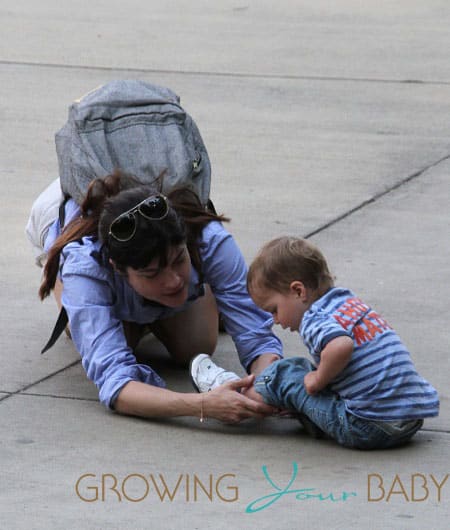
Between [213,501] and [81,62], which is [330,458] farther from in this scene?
[81,62]

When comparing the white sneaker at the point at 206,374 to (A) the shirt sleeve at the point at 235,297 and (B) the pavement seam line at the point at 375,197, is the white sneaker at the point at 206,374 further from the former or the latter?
(B) the pavement seam line at the point at 375,197

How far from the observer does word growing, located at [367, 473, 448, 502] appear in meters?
3.72

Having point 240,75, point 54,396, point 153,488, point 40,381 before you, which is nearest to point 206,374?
point 54,396

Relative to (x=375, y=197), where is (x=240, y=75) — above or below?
below

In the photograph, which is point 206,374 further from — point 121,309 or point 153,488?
point 153,488

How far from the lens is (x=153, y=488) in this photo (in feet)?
12.5

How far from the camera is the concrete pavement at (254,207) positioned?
148 inches

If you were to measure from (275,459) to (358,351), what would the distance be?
1.35 ft

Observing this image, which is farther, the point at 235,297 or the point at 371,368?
the point at 235,297

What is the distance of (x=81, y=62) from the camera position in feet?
33.7

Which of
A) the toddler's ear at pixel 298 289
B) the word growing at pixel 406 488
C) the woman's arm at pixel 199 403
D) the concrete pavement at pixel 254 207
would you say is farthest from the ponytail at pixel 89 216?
the word growing at pixel 406 488

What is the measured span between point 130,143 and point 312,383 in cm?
129

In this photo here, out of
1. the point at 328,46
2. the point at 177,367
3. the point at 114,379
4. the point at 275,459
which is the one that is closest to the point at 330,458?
the point at 275,459

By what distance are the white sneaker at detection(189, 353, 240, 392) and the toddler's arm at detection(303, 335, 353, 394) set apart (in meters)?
0.51
